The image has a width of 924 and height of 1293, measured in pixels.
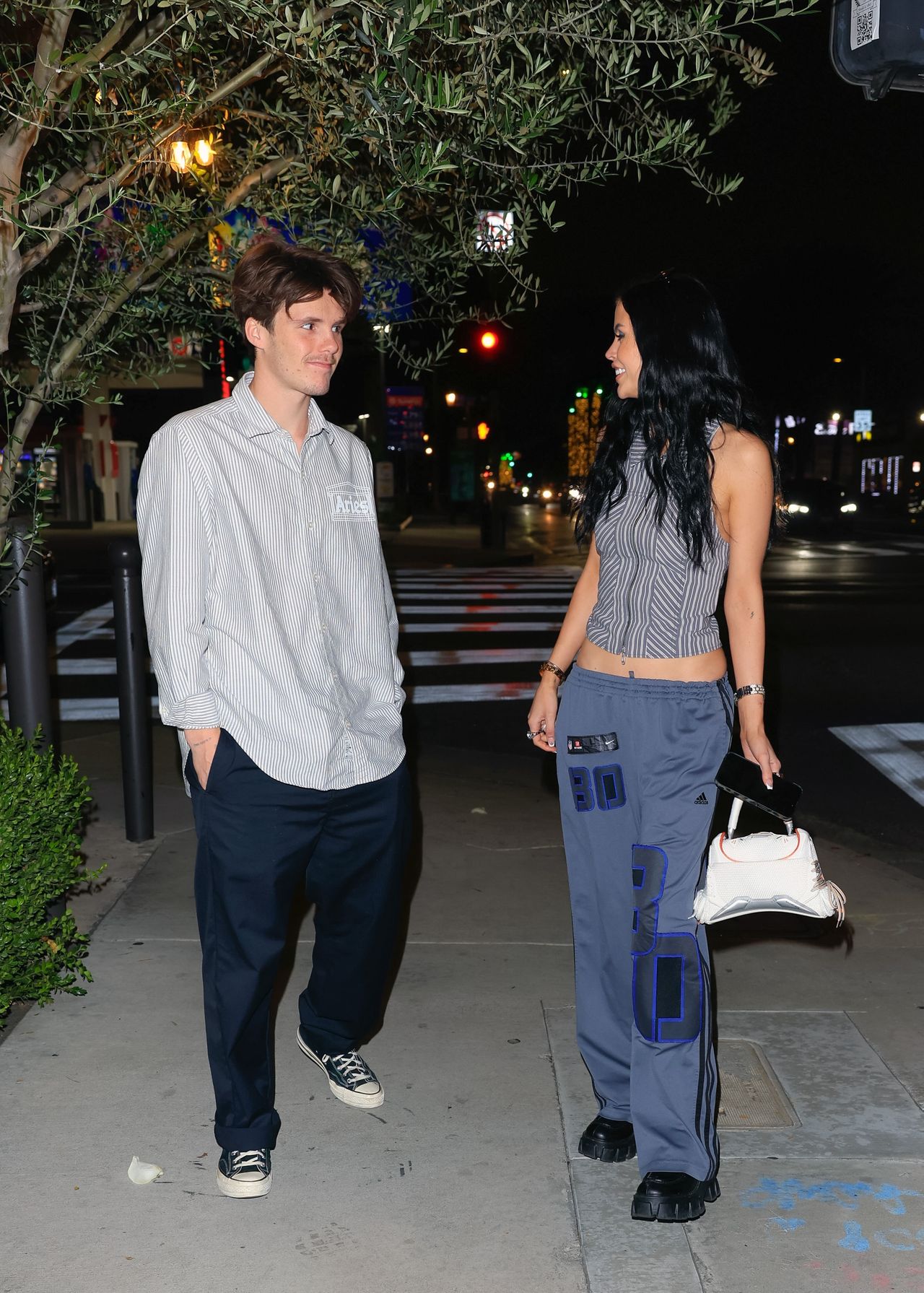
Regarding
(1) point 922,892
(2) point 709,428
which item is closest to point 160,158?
(2) point 709,428

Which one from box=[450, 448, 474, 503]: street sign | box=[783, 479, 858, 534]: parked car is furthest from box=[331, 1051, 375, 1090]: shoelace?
box=[450, 448, 474, 503]: street sign

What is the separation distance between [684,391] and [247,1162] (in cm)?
201

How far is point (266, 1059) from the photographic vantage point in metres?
2.96

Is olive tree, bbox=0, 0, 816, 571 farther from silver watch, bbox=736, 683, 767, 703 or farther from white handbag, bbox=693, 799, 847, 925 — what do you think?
white handbag, bbox=693, 799, 847, 925

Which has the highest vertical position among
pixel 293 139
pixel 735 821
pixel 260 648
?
pixel 293 139

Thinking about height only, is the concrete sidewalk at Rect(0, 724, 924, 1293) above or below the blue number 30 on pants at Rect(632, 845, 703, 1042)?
below

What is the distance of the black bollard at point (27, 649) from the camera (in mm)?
4449

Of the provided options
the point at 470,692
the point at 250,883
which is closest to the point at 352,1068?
the point at 250,883

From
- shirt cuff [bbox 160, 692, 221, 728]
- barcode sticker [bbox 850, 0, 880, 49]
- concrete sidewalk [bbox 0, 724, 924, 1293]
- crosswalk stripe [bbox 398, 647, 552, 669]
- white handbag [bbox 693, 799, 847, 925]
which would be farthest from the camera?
crosswalk stripe [bbox 398, 647, 552, 669]

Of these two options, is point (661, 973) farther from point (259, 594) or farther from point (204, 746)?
point (259, 594)

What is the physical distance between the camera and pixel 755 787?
9.22ft

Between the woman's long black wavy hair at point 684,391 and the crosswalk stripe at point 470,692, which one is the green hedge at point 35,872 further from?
the crosswalk stripe at point 470,692

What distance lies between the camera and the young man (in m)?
2.85

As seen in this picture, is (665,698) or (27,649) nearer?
(665,698)
